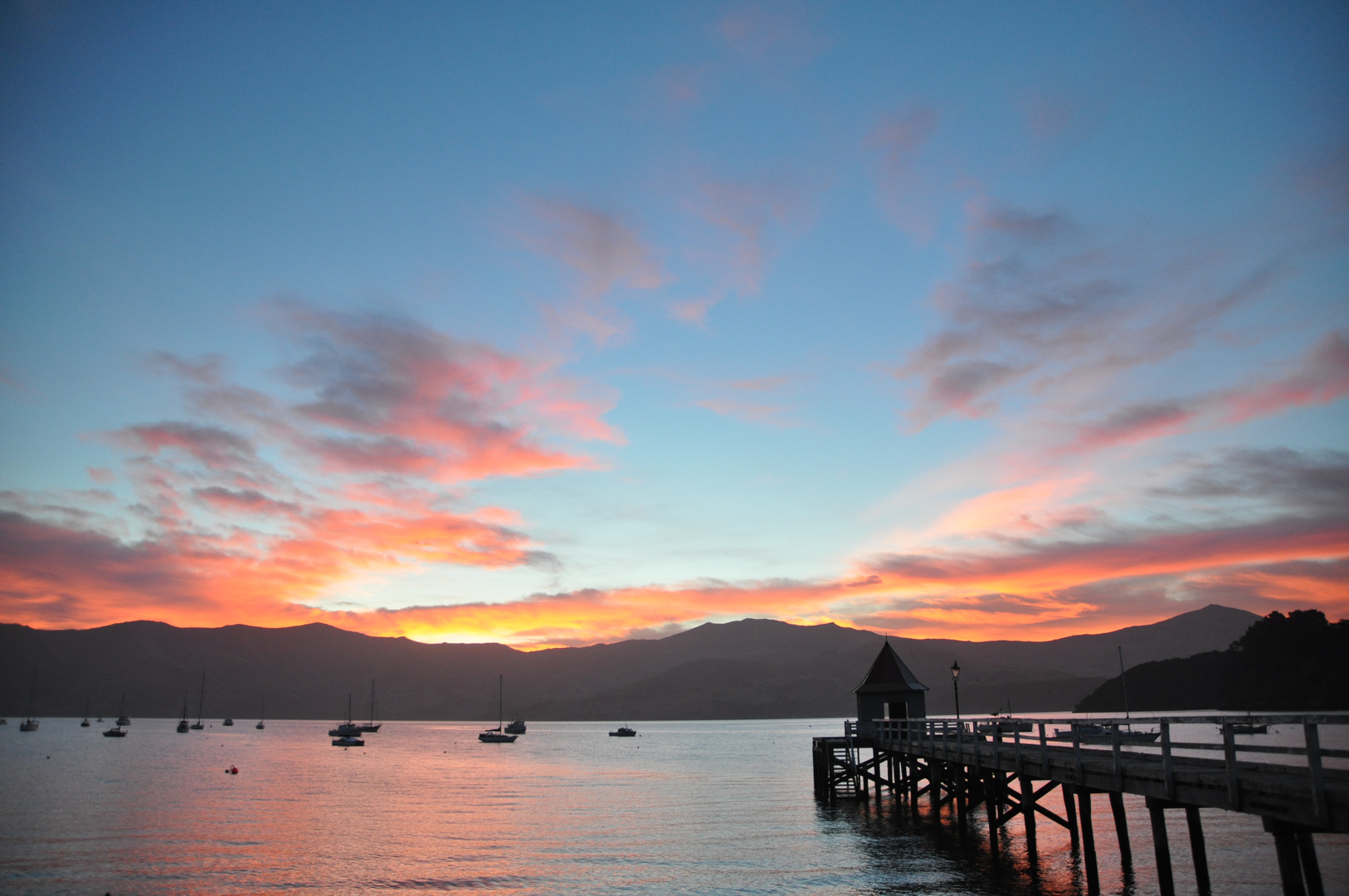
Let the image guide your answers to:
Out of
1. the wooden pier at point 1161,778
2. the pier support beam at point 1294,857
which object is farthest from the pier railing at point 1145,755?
the pier support beam at point 1294,857

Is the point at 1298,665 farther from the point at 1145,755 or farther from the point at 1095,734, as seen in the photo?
the point at 1145,755

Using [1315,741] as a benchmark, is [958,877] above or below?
below

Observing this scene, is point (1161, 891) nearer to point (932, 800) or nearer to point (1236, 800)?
point (1236, 800)

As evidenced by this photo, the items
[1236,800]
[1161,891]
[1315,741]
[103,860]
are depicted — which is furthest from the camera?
[103,860]

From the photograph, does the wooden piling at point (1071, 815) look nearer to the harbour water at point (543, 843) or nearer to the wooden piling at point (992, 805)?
the harbour water at point (543, 843)

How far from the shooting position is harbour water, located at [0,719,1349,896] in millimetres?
31641

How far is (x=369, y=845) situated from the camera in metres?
42.7

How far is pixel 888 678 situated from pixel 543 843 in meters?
25.2

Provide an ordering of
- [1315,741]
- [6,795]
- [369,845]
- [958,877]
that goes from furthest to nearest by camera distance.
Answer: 1. [6,795]
2. [369,845]
3. [958,877]
4. [1315,741]

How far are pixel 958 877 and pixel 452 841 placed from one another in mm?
25217

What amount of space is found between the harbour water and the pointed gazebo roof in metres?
6.89

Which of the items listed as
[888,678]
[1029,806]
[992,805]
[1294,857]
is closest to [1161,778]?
[1294,857]

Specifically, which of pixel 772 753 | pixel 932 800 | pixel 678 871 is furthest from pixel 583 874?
pixel 772 753

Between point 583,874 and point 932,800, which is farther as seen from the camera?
point 932,800
